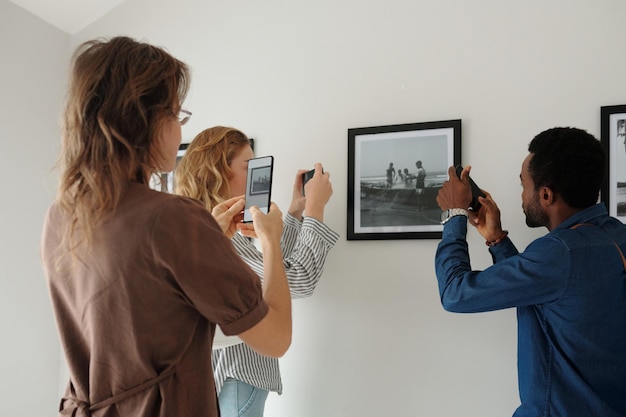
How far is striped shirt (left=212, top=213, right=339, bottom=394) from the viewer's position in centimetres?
159

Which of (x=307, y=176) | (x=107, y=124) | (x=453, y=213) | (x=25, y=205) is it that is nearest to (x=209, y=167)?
(x=307, y=176)

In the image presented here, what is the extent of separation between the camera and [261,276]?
5.36 ft

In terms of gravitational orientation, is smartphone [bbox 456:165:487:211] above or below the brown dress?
above

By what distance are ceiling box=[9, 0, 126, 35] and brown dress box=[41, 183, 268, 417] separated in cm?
171

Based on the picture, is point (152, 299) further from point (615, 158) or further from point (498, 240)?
point (615, 158)

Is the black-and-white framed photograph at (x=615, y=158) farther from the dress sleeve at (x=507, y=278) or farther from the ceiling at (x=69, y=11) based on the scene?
the ceiling at (x=69, y=11)

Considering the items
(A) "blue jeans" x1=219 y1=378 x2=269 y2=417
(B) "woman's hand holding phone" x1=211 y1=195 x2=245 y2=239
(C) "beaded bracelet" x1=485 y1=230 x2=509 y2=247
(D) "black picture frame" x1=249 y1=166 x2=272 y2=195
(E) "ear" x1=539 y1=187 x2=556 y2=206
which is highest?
(D) "black picture frame" x1=249 y1=166 x2=272 y2=195

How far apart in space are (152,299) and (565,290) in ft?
2.92

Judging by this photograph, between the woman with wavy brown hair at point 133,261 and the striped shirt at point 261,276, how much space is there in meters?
0.64

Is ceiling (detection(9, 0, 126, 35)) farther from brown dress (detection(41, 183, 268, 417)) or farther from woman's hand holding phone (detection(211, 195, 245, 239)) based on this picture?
brown dress (detection(41, 183, 268, 417))

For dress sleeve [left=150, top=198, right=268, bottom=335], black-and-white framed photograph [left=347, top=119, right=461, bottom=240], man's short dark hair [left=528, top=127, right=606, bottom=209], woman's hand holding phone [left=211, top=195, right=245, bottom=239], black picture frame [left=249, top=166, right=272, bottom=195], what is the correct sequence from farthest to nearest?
black-and-white framed photograph [left=347, top=119, right=461, bottom=240]
black picture frame [left=249, top=166, right=272, bottom=195]
woman's hand holding phone [left=211, top=195, right=245, bottom=239]
man's short dark hair [left=528, top=127, right=606, bottom=209]
dress sleeve [left=150, top=198, right=268, bottom=335]

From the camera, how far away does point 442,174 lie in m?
1.81

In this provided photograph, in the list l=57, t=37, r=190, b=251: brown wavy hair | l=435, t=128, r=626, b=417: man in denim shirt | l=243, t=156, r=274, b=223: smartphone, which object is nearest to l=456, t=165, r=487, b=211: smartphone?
l=435, t=128, r=626, b=417: man in denim shirt

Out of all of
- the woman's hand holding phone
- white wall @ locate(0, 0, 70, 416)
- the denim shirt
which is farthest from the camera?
white wall @ locate(0, 0, 70, 416)
